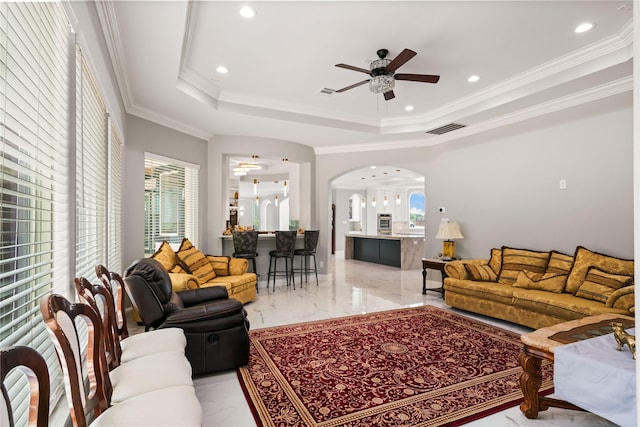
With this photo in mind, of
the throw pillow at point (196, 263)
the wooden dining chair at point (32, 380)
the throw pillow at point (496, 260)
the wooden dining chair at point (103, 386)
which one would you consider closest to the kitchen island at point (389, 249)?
the throw pillow at point (496, 260)

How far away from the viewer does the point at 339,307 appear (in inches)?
196

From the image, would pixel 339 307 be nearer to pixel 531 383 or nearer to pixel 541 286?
pixel 541 286

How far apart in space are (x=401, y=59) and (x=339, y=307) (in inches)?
133

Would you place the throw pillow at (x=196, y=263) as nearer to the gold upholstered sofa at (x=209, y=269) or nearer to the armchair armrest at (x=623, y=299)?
the gold upholstered sofa at (x=209, y=269)

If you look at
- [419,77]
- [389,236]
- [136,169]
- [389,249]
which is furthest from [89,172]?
[389,249]

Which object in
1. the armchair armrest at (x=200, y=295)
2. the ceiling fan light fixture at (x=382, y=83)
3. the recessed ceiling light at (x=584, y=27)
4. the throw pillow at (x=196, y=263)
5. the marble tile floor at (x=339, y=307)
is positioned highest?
the recessed ceiling light at (x=584, y=27)

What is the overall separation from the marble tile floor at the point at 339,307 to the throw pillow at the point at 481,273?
538 mm

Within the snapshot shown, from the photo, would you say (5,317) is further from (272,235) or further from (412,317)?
(272,235)

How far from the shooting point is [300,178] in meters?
7.31

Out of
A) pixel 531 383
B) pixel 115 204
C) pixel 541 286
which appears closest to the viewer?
pixel 531 383

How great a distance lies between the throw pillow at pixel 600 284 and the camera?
351 centimetres

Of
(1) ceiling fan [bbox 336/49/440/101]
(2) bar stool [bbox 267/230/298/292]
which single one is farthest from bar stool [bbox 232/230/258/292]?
(1) ceiling fan [bbox 336/49/440/101]

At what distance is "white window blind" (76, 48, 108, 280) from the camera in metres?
2.07

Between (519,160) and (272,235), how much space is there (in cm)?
443
